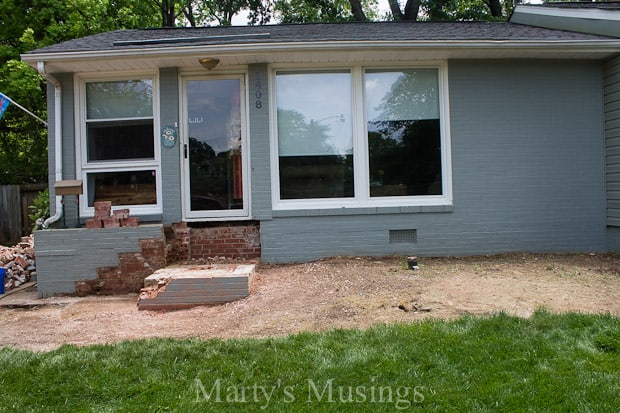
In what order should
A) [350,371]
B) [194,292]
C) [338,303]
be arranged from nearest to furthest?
[350,371]
[338,303]
[194,292]

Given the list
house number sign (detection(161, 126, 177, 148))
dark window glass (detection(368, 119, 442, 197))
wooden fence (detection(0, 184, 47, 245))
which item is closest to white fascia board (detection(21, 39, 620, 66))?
house number sign (detection(161, 126, 177, 148))

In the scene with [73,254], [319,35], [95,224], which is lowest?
[73,254]

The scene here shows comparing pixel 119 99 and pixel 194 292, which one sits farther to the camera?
pixel 119 99

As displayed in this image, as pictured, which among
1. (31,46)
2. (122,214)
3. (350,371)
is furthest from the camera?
(31,46)

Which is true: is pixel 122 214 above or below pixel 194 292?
above

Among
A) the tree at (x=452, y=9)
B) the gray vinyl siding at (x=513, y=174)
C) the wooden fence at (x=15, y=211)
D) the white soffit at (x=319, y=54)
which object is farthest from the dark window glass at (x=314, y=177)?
the tree at (x=452, y=9)

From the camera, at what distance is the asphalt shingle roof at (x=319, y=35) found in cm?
621

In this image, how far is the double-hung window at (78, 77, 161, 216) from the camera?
6477mm

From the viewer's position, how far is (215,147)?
6.58 meters

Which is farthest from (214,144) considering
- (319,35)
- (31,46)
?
(31,46)

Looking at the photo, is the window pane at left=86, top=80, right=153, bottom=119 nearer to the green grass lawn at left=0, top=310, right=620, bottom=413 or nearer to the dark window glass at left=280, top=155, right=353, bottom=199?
the dark window glass at left=280, top=155, right=353, bottom=199

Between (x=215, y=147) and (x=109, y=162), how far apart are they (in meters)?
1.55

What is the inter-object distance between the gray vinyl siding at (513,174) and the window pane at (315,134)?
54 centimetres

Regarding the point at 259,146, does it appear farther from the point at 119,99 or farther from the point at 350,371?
the point at 350,371
